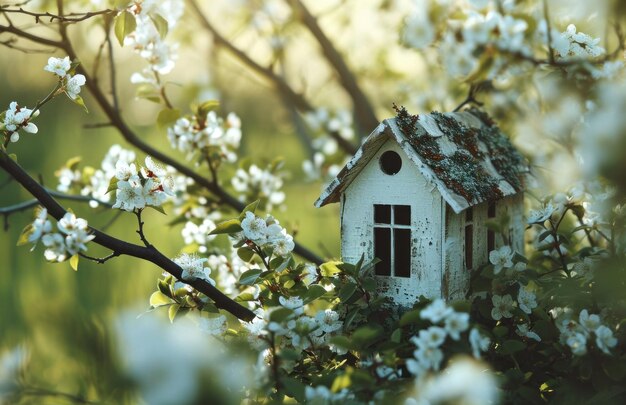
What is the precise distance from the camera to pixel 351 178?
2.27 metres

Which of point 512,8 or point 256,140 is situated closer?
point 512,8

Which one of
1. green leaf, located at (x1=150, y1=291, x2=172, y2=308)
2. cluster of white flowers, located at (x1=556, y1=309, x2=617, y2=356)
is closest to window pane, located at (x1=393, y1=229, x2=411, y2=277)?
cluster of white flowers, located at (x1=556, y1=309, x2=617, y2=356)

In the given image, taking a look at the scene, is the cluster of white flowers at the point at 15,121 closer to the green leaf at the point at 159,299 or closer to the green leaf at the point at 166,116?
the green leaf at the point at 159,299

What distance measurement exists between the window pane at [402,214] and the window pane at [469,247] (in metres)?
0.21

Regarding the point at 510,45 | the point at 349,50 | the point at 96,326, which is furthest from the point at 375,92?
the point at 96,326

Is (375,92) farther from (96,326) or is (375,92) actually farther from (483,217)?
(96,326)

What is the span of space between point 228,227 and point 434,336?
2.32 ft

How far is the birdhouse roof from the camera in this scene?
2.11 meters

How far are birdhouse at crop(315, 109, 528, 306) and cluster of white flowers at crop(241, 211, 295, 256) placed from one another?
19cm

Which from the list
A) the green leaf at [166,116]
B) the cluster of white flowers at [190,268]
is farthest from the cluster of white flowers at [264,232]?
the green leaf at [166,116]

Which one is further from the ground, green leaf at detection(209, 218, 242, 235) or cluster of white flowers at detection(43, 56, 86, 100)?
cluster of white flowers at detection(43, 56, 86, 100)

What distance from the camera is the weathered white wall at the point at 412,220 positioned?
214cm

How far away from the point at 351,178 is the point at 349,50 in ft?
10.5

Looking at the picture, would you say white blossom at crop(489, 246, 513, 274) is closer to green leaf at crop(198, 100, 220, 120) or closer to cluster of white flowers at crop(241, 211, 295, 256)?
cluster of white flowers at crop(241, 211, 295, 256)
